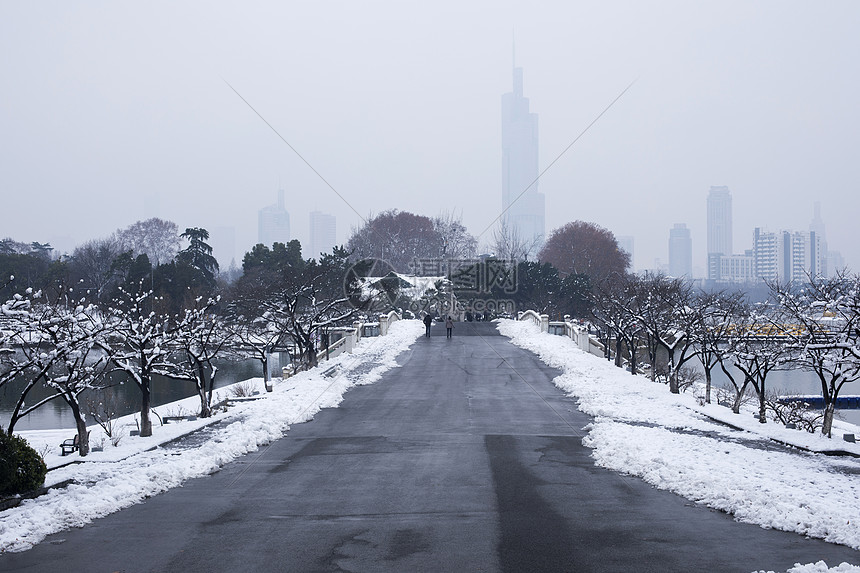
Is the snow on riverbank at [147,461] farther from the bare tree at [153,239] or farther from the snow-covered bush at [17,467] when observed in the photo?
the bare tree at [153,239]

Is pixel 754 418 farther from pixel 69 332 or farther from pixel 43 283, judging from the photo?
pixel 43 283

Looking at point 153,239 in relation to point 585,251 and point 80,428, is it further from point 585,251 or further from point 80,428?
A: point 80,428

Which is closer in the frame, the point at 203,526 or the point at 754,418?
the point at 203,526

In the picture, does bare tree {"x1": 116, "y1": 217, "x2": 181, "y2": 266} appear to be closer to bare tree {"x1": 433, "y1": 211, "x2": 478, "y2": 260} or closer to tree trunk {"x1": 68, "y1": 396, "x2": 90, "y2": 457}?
bare tree {"x1": 433, "y1": 211, "x2": 478, "y2": 260}

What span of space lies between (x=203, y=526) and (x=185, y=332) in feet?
41.0

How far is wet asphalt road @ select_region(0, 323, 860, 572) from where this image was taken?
782cm

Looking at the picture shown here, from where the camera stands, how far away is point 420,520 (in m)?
9.38

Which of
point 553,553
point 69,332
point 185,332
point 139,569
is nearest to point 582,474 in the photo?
point 553,553

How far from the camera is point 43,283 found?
58250 mm

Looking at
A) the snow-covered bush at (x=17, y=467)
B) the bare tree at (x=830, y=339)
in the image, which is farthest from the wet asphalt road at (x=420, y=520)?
the bare tree at (x=830, y=339)

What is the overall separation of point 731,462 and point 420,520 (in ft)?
20.8

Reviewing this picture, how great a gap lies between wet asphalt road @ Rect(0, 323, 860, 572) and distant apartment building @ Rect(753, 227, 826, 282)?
423ft

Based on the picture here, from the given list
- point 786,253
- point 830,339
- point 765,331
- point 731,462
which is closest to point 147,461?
point 731,462

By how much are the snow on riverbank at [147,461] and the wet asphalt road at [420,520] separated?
325mm
